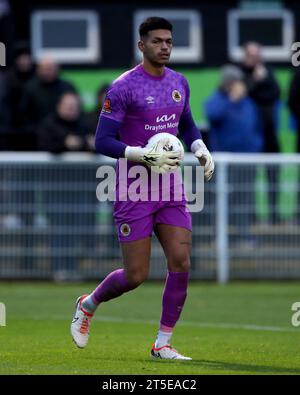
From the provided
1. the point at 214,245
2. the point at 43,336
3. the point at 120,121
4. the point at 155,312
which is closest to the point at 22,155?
the point at 214,245

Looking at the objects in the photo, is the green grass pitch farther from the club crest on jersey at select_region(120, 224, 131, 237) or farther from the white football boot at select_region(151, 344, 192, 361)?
the club crest on jersey at select_region(120, 224, 131, 237)

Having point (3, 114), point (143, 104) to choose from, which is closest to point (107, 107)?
point (143, 104)

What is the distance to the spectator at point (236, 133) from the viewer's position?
727 inches

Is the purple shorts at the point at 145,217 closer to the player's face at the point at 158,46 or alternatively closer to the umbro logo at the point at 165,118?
the umbro logo at the point at 165,118

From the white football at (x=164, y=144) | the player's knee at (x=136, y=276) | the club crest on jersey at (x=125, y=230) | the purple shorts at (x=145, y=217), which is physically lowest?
the player's knee at (x=136, y=276)

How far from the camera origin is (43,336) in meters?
12.3

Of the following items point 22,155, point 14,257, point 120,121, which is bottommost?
point 14,257

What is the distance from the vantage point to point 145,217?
1055 cm

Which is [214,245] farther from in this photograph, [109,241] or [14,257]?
[14,257]

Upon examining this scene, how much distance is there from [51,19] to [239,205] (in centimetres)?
504

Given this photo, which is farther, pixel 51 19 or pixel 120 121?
pixel 51 19

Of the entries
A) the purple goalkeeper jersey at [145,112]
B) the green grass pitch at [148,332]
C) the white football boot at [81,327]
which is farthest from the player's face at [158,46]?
the green grass pitch at [148,332]

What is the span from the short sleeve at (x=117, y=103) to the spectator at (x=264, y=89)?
9095mm
